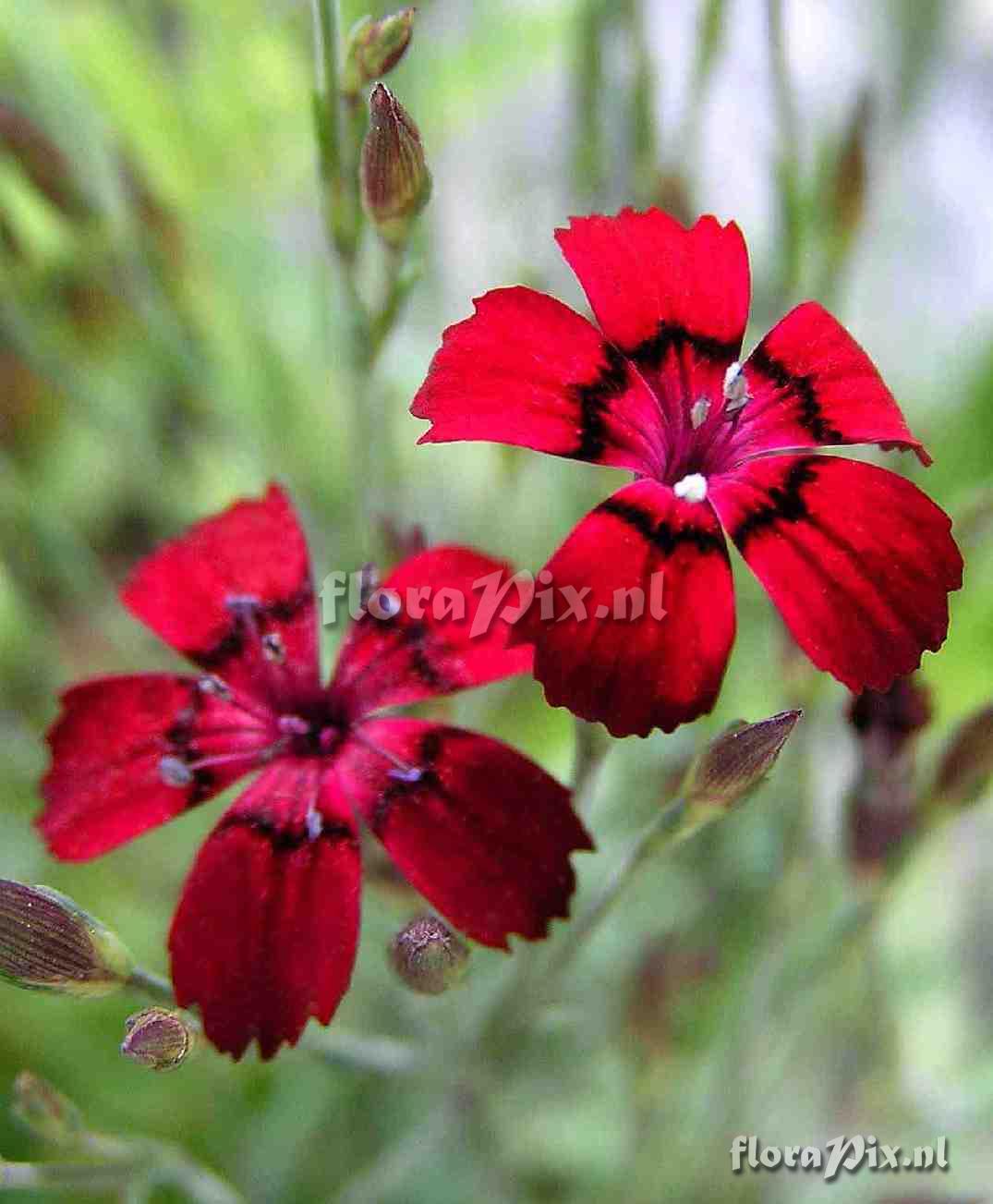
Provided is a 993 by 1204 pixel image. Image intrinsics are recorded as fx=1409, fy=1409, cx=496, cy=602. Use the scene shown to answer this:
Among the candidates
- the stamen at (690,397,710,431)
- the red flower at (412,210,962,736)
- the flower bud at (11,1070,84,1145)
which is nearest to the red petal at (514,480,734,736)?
the red flower at (412,210,962,736)

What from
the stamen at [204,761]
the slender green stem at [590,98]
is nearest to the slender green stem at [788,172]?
the slender green stem at [590,98]

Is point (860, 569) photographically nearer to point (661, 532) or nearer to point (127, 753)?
point (661, 532)

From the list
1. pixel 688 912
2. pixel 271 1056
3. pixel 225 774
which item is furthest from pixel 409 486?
pixel 271 1056

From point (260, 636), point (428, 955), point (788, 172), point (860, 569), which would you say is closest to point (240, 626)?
point (260, 636)

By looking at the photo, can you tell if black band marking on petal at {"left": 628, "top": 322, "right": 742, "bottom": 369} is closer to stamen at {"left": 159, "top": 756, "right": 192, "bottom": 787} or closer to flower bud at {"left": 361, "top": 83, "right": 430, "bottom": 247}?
flower bud at {"left": 361, "top": 83, "right": 430, "bottom": 247}

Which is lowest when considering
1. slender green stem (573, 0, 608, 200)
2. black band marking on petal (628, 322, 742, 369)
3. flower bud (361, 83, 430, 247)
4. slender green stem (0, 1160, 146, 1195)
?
slender green stem (0, 1160, 146, 1195)

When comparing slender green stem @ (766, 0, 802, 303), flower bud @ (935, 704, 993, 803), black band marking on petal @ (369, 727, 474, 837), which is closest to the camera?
black band marking on petal @ (369, 727, 474, 837)

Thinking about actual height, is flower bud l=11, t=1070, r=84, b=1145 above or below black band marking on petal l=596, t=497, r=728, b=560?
below
